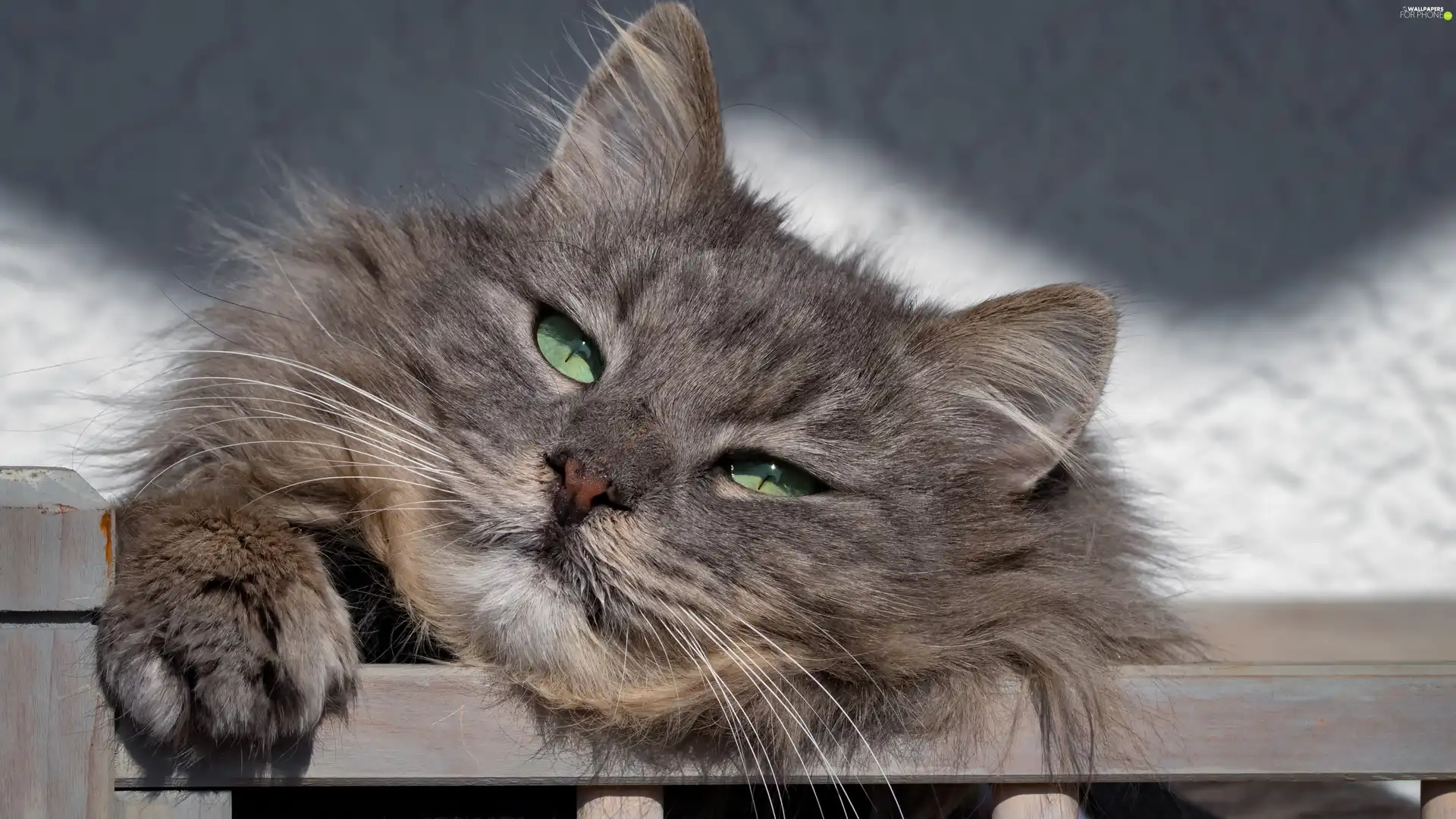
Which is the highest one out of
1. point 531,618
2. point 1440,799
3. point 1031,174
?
point 1031,174

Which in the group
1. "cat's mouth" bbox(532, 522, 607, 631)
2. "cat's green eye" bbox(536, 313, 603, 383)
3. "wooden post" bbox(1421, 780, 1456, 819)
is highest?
"cat's green eye" bbox(536, 313, 603, 383)

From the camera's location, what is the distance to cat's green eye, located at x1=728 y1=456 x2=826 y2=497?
1.54 metres

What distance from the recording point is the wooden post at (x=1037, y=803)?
4.27 feet

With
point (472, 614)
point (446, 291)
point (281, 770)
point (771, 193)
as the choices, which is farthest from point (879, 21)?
point (281, 770)

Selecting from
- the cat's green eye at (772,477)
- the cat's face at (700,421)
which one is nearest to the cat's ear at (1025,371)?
the cat's face at (700,421)

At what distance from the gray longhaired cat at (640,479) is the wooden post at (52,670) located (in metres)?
0.04

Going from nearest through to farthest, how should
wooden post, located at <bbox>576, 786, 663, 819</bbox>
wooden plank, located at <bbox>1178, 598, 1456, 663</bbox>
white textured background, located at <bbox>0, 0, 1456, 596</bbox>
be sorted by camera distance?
wooden post, located at <bbox>576, 786, 663, 819</bbox> → wooden plank, located at <bbox>1178, 598, 1456, 663</bbox> → white textured background, located at <bbox>0, 0, 1456, 596</bbox>

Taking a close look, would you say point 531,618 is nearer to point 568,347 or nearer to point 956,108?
point 568,347

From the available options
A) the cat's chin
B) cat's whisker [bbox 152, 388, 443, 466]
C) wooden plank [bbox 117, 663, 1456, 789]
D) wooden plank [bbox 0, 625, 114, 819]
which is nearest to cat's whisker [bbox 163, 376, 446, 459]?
cat's whisker [bbox 152, 388, 443, 466]

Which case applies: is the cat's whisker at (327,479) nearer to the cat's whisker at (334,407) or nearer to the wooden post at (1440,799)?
the cat's whisker at (334,407)

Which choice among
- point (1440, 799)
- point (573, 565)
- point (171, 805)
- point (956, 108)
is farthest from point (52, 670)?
point (956, 108)

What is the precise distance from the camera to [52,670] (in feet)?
3.89

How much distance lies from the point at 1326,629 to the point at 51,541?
2180 mm

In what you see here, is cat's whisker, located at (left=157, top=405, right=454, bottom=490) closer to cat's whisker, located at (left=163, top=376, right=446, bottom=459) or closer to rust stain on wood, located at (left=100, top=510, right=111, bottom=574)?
cat's whisker, located at (left=163, top=376, right=446, bottom=459)
